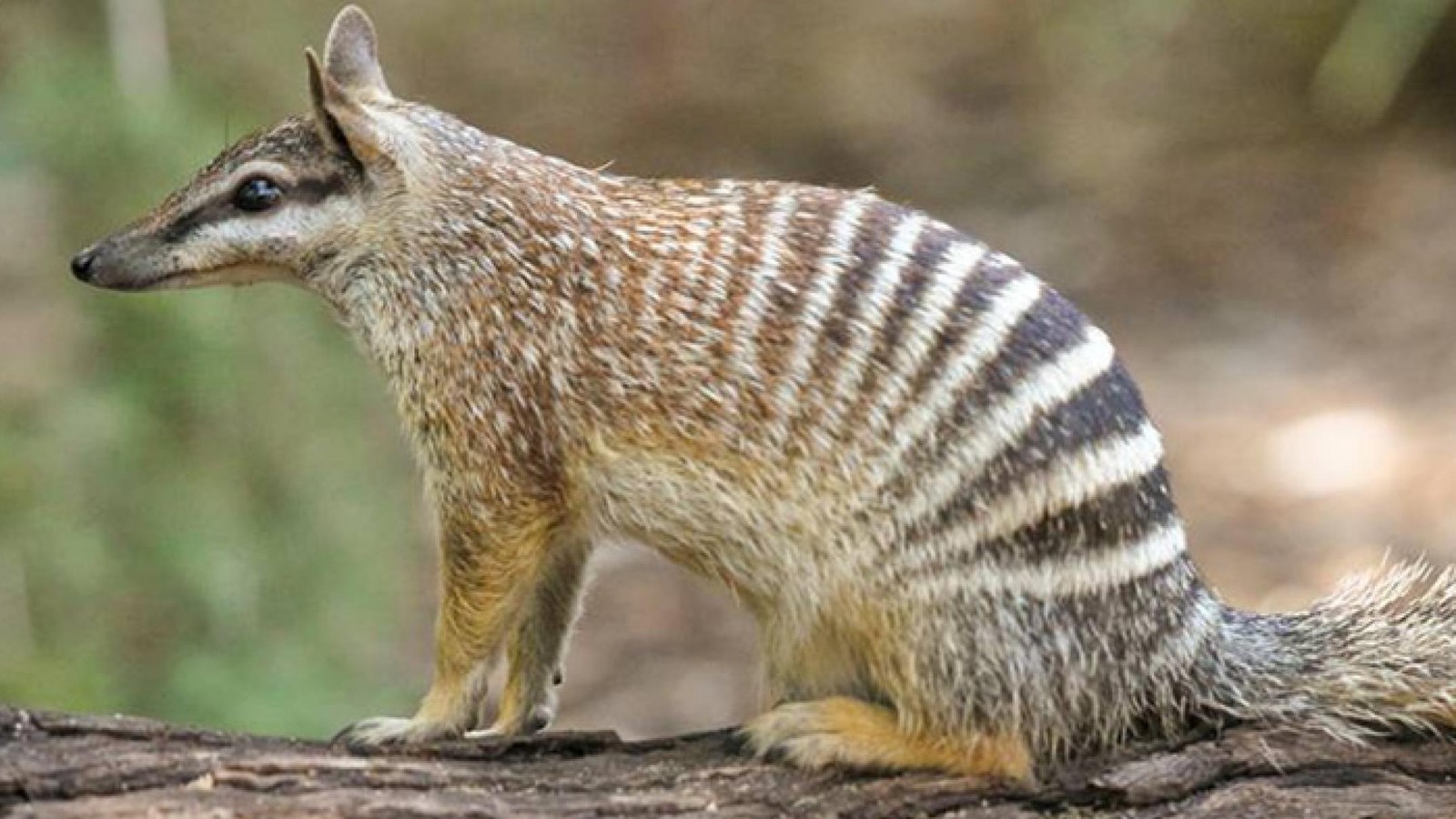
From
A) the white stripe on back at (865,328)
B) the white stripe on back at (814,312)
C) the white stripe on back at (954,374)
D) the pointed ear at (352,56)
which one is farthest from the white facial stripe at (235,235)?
the white stripe on back at (954,374)

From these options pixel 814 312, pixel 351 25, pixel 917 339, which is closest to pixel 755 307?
pixel 814 312

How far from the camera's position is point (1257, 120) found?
13547 millimetres

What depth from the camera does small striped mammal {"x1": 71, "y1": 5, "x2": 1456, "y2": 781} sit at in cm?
460

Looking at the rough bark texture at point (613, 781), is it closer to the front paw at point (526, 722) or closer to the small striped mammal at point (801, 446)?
the small striped mammal at point (801, 446)

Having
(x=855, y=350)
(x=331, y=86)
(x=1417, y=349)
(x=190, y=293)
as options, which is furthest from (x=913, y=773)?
(x=1417, y=349)

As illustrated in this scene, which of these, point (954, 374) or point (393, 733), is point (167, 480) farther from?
point (954, 374)

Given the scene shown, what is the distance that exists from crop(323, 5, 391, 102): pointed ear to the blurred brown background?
3.91ft

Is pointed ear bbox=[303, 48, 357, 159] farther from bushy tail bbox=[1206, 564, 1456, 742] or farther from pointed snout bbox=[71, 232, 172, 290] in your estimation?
bushy tail bbox=[1206, 564, 1456, 742]

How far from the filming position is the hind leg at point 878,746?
4.64 metres

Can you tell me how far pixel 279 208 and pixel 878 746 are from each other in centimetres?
164

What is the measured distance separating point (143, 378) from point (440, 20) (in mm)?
6177

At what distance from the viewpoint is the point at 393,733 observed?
477 cm

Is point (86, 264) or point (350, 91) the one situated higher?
point (350, 91)

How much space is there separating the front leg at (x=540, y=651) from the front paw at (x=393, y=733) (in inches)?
10.3
